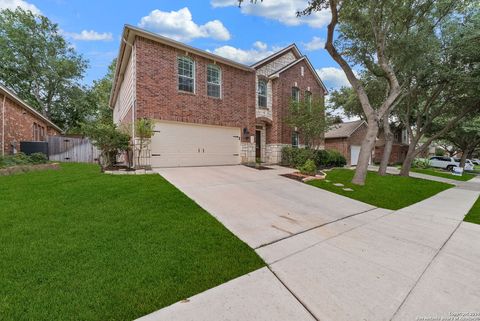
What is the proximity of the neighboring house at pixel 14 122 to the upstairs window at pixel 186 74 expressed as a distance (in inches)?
321

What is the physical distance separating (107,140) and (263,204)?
22.1 feet

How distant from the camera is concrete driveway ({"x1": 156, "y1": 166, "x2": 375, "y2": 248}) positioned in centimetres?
438

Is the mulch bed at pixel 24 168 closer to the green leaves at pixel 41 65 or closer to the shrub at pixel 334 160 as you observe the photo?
the shrub at pixel 334 160

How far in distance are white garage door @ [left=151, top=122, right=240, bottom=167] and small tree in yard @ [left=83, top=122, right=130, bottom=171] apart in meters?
1.25

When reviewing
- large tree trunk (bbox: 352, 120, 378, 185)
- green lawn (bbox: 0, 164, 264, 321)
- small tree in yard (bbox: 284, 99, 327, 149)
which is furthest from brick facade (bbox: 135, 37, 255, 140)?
large tree trunk (bbox: 352, 120, 378, 185)

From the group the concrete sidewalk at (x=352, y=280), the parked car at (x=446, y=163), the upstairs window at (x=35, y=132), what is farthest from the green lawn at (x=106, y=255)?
the parked car at (x=446, y=163)

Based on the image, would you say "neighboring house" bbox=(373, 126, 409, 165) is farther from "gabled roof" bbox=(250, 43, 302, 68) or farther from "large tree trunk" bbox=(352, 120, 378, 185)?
"large tree trunk" bbox=(352, 120, 378, 185)

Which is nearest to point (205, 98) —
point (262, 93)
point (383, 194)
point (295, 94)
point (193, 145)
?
point (193, 145)

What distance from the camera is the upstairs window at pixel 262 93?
14533 millimetres

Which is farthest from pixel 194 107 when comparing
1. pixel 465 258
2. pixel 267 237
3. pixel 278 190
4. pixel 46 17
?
pixel 46 17

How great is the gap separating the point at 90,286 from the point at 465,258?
16.7 feet

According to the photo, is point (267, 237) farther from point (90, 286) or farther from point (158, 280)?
point (90, 286)

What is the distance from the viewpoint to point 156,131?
33.5 feet

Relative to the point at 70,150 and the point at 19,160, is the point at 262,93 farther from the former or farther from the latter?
the point at 70,150
